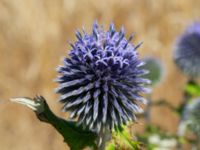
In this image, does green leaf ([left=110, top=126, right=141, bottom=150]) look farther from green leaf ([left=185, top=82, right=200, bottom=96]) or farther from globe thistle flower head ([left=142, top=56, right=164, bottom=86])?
globe thistle flower head ([left=142, top=56, right=164, bottom=86])

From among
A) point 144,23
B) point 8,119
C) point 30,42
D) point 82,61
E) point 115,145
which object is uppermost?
point 144,23

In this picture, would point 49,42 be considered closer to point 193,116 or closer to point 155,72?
point 155,72

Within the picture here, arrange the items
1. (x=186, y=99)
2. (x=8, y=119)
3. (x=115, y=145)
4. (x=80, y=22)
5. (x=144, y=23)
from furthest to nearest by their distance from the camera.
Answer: (x=144, y=23), (x=80, y=22), (x=8, y=119), (x=186, y=99), (x=115, y=145)

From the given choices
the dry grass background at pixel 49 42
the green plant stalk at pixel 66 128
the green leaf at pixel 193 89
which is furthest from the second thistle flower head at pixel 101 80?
the dry grass background at pixel 49 42

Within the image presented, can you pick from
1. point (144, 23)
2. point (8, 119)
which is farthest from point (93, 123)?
point (144, 23)

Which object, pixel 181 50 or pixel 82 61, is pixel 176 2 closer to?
pixel 181 50

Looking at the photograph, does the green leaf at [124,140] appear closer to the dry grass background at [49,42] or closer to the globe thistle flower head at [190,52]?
the globe thistle flower head at [190,52]

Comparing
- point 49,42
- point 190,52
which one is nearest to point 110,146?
point 190,52
